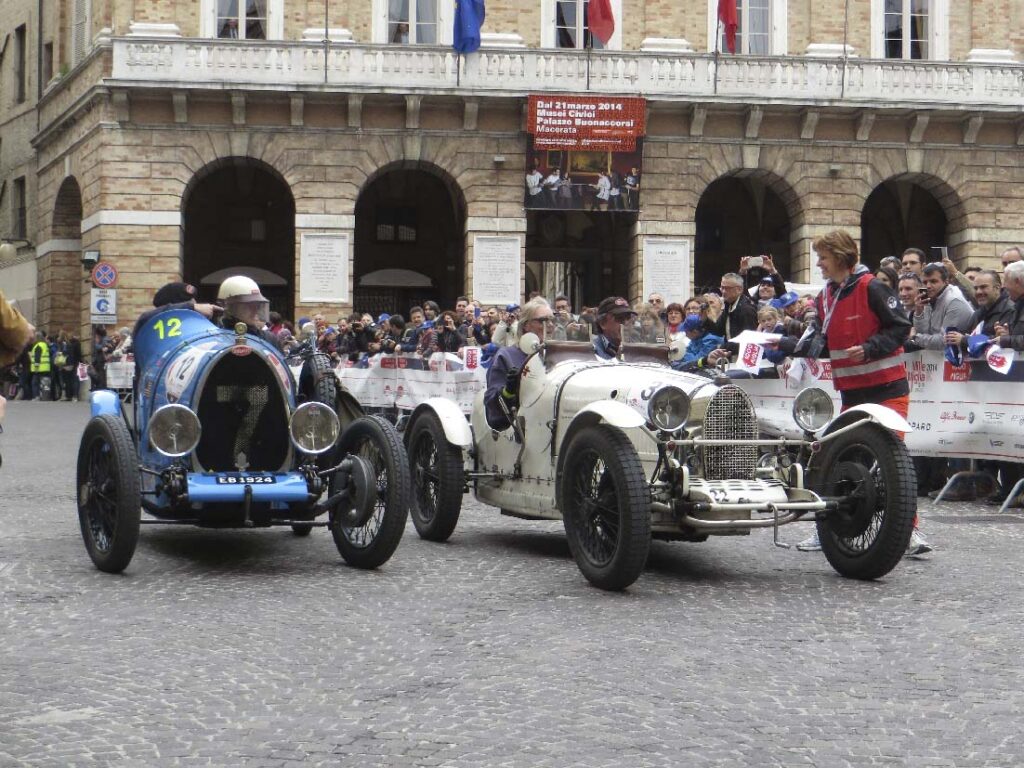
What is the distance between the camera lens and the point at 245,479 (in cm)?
803

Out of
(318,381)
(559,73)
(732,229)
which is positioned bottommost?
(318,381)

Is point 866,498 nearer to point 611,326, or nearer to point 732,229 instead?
point 611,326

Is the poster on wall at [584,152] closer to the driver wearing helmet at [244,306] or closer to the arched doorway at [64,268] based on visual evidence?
the arched doorway at [64,268]

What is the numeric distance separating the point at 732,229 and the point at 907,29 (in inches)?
270

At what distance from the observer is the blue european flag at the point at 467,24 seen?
1145 inches

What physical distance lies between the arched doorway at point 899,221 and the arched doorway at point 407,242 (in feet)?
32.1

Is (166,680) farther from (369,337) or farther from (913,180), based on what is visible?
(913,180)

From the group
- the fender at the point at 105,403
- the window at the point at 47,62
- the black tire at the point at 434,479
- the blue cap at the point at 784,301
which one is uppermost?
the window at the point at 47,62

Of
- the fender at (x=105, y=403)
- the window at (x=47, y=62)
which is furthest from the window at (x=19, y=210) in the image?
the fender at (x=105, y=403)

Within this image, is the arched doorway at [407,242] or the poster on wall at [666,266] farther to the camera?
the arched doorway at [407,242]

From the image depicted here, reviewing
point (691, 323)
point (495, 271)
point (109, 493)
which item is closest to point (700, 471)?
point (109, 493)

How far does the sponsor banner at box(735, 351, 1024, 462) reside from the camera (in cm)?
1188

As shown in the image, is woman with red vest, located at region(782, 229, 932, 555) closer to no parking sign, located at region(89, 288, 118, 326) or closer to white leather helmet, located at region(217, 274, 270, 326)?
white leather helmet, located at region(217, 274, 270, 326)

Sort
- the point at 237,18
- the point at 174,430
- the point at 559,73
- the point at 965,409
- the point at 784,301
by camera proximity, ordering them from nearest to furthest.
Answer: the point at 174,430, the point at 965,409, the point at 784,301, the point at 559,73, the point at 237,18
